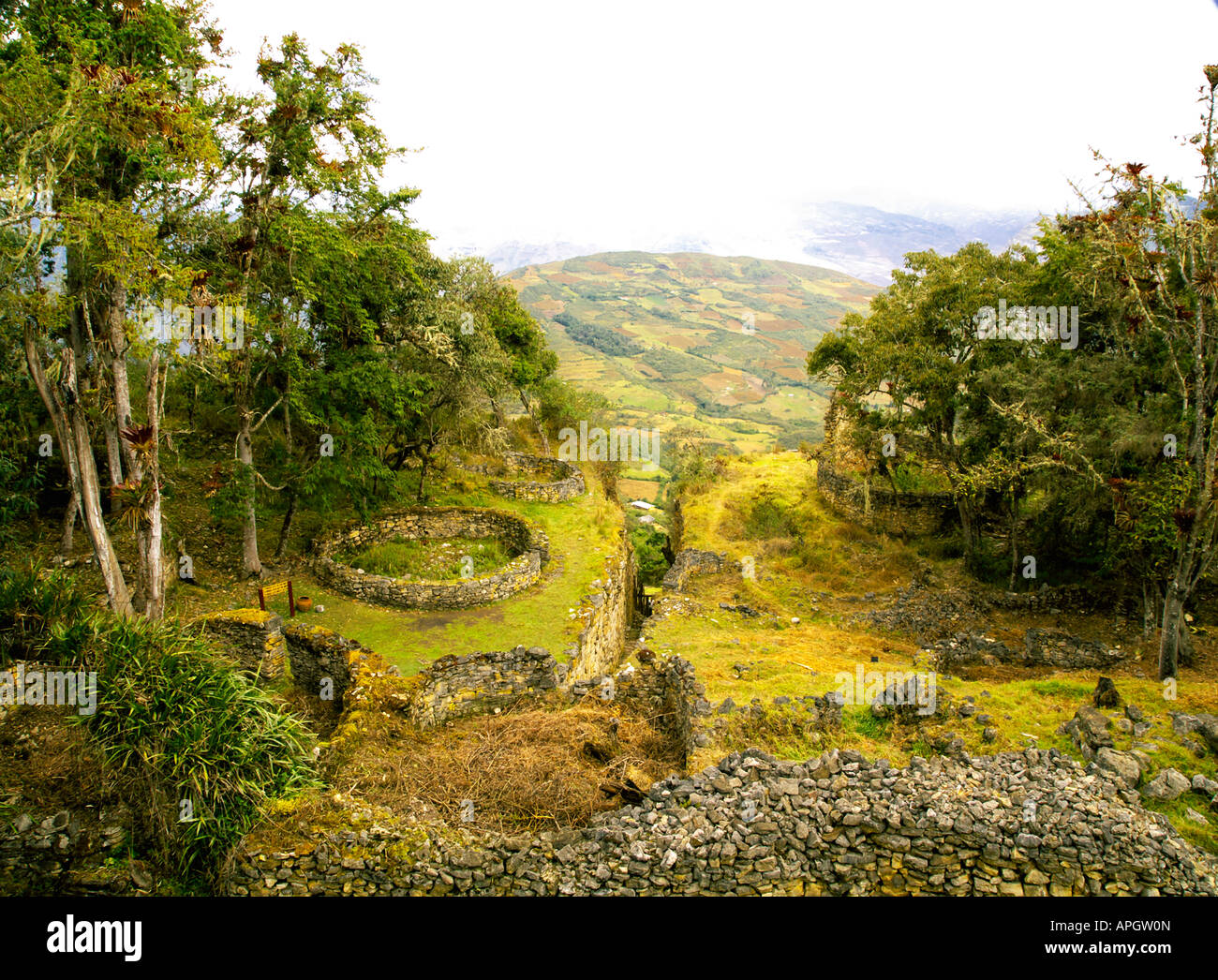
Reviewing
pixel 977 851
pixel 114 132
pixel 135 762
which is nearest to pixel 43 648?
pixel 135 762

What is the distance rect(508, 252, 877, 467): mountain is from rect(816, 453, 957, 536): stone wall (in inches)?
2038

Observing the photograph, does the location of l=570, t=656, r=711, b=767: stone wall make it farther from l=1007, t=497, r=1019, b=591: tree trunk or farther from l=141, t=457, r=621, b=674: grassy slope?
l=1007, t=497, r=1019, b=591: tree trunk

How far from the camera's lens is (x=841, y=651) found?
49.7 feet

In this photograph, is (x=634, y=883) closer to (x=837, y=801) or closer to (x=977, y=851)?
(x=837, y=801)

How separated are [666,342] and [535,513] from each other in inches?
5258

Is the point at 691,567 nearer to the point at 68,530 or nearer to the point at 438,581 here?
the point at 438,581

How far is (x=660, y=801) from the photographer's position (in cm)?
764

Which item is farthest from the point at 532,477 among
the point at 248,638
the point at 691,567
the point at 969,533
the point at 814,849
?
the point at 814,849

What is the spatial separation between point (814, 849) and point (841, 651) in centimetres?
920

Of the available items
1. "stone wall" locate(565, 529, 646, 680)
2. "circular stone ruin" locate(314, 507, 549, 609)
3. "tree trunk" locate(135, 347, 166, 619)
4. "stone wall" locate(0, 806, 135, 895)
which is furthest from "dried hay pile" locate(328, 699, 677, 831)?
"tree trunk" locate(135, 347, 166, 619)

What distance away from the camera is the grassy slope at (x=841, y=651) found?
9.49m

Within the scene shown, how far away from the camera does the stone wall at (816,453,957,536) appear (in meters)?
23.9

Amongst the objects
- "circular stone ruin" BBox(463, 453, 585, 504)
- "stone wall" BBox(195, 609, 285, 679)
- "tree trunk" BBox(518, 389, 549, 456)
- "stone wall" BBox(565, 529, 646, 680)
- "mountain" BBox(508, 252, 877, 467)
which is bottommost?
"stone wall" BBox(565, 529, 646, 680)
